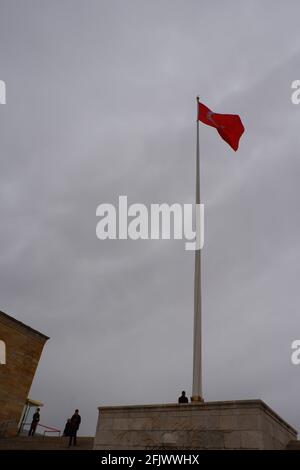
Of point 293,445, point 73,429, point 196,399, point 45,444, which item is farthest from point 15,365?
point 293,445

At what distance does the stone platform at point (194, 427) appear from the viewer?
1090 centimetres

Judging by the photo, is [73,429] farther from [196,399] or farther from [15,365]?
[15,365]

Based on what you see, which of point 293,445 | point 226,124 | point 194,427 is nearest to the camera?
Answer: point 194,427

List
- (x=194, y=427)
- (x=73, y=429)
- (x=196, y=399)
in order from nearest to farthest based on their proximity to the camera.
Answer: (x=194, y=427), (x=196, y=399), (x=73, y=429)

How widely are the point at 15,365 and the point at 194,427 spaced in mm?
20487

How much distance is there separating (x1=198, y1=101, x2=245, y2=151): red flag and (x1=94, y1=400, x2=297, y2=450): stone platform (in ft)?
38.4

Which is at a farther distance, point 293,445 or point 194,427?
point 293,445

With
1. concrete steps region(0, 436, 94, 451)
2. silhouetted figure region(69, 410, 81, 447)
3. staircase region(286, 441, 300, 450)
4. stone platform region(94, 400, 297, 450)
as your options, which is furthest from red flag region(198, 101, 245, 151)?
concrete steps region(0, 436, 94, 451)

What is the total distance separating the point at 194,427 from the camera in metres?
11.6

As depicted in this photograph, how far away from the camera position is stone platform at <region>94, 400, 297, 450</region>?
10898mm

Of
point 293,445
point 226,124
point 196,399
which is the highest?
point 226,124

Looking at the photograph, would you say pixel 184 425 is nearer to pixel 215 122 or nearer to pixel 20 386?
pixel 215 122

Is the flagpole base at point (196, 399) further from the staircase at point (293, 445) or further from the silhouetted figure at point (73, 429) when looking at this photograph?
the silhouetted figure at point (73, 429)
